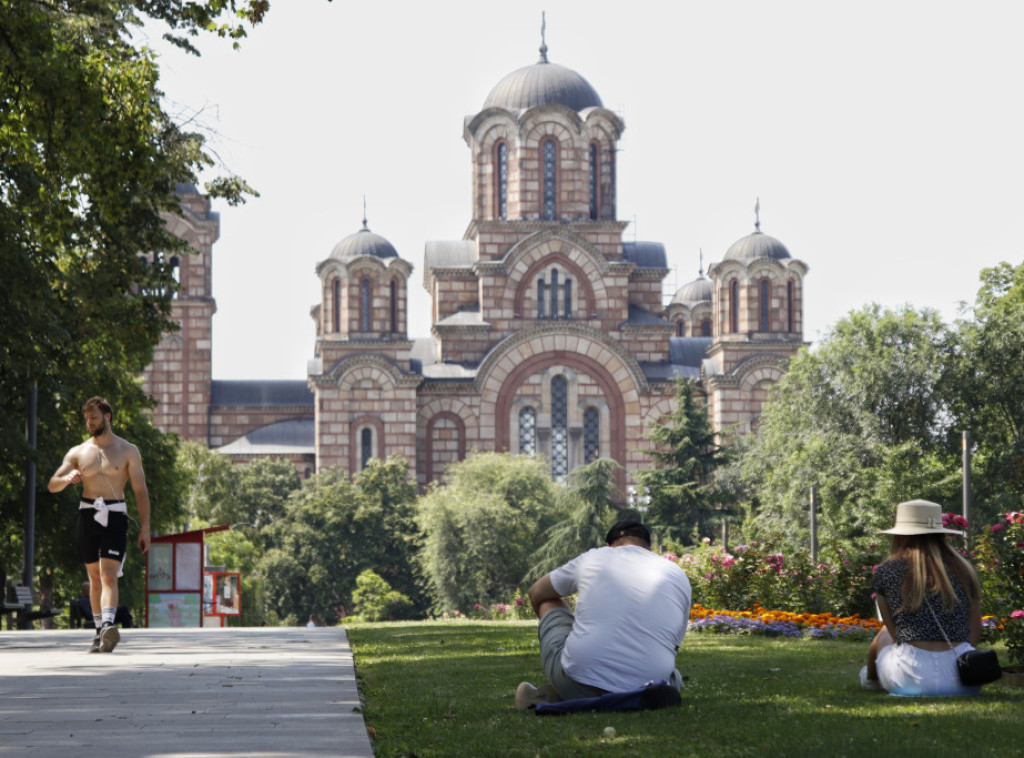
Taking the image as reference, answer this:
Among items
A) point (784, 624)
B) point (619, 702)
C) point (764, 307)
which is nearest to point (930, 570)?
point (619, 702)

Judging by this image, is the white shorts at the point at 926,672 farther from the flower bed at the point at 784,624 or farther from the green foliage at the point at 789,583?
the green foliage at the point at 789,583

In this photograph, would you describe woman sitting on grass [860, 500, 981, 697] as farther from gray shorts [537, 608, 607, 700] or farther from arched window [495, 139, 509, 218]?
arched window [495, 139, 509, 218]

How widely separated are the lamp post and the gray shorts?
38049 millimetres

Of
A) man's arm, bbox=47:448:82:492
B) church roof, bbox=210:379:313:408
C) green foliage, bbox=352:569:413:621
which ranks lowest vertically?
green foliage, bbox=352:569:413:621

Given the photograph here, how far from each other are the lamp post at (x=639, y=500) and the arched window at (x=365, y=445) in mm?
8943

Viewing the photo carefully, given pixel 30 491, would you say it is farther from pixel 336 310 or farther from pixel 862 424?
pixel 336 310

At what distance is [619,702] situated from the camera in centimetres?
741

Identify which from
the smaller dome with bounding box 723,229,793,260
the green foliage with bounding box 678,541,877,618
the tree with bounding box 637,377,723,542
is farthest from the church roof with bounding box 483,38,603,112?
the green foliage with bounding box 678,541,877,618

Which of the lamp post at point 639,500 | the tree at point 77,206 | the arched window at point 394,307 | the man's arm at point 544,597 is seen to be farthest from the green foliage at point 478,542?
the man's arm at point 544,597

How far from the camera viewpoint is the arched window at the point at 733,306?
56.0 metres

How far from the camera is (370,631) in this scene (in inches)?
588

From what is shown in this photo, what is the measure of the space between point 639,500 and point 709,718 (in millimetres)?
41591

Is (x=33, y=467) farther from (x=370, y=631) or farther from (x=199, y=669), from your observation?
(x=199, y=669)

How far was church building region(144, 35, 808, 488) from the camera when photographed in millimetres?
53656
